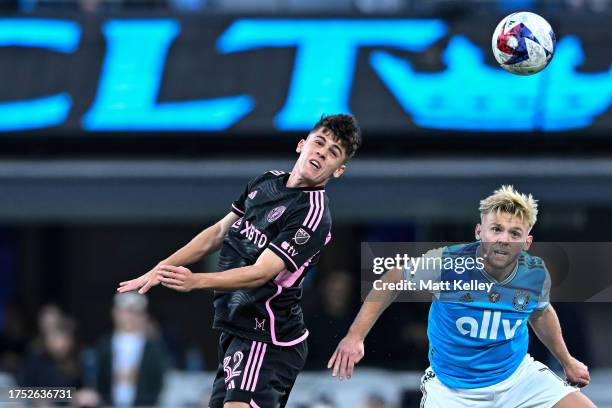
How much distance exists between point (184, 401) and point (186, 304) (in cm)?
533

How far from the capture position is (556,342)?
26.3 feet

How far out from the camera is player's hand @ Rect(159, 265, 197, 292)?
6.88 meters

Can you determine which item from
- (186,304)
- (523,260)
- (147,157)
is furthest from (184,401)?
(186,304)

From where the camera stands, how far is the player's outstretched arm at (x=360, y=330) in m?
7.66

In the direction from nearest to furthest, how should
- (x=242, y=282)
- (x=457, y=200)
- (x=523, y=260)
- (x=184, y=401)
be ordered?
1. (x=242, y=282)
2. (x=523, y=260)
3. (x=184, y=401)
4. (x=457, y=200)

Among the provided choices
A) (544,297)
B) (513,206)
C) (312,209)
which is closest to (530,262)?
(544,297)

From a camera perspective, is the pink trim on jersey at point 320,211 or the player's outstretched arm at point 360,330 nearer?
the pink trim on jersey at point 320,211

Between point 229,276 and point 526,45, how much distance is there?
9.88 feet

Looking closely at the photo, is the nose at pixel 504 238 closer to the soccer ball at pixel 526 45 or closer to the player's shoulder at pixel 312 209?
the player's shoulder at pixel 312 209

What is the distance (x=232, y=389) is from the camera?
7.48m

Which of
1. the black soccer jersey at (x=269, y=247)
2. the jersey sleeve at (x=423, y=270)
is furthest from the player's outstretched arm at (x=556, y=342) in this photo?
the black soccer jersey at (x=269, y=247)

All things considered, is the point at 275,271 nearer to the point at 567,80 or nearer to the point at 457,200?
the point at 457,200

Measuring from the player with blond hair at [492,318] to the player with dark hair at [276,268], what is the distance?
0.39 meters

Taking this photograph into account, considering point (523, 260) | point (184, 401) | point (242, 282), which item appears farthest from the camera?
point (184, 401)
